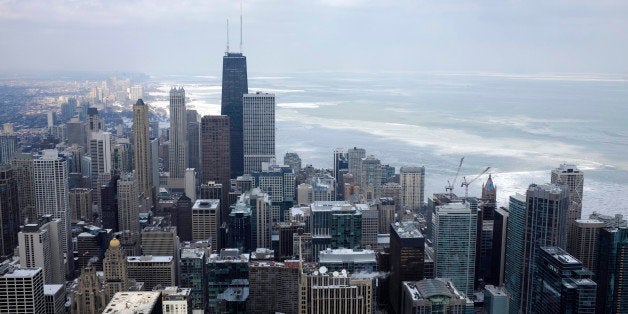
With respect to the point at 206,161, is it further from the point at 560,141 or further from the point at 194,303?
the point at 560,141

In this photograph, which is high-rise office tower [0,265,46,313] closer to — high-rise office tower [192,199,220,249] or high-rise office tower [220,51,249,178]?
high-rise office tower [192,199,220,249]

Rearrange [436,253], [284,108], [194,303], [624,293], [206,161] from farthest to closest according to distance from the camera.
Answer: [284,108]
[206,161]
[436,253]
[194,303]
[624,293]

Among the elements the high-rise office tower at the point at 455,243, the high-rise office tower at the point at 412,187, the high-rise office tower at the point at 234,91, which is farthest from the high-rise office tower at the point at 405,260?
the high-rise office tower at the point at 234,91

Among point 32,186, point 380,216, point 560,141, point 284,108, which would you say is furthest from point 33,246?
point 284,108

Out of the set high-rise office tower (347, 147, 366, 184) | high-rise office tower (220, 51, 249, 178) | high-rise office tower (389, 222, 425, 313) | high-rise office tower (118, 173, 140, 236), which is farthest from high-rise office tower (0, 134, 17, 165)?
high-rise office tower (347, 147, 366, 184)

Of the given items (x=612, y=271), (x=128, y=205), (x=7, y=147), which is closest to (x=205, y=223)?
(x=128, y=205)

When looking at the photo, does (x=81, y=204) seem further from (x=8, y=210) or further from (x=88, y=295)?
(x=88, y=295)

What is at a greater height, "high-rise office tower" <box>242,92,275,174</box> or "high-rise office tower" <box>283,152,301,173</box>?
"high-rise office tower" <box>242,92,275,174</box>
